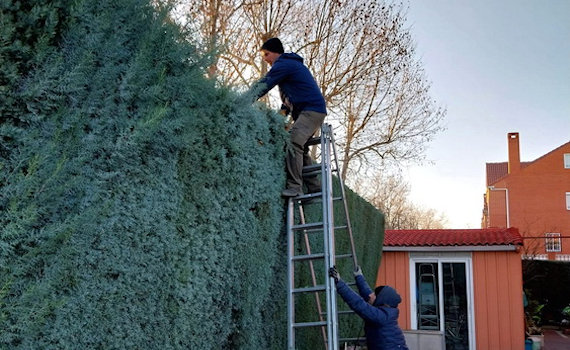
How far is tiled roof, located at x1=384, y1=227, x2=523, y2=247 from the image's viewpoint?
44.2ft

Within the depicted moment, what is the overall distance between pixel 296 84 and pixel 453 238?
10.5 m

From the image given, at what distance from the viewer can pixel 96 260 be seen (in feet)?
9.14

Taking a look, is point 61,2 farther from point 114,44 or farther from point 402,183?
point 402,183

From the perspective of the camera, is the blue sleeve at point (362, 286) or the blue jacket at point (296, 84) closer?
the blue jacket at point (296, 84)

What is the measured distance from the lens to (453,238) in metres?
14.3

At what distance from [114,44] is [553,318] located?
2218cm

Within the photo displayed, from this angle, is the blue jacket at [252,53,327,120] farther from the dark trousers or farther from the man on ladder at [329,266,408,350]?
the man on ladder at [329,266,408,350]

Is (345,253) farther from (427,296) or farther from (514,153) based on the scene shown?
(514,153)

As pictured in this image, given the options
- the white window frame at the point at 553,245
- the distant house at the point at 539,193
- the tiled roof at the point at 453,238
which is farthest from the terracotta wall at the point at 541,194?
the tiled roof at the point at 453,238

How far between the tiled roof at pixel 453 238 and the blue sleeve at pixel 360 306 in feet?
30.3

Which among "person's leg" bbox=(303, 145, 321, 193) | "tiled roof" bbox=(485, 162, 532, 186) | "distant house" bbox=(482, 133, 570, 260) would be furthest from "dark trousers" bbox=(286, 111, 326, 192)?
"tiled roof" bbox=(485, 162, 532, 186)

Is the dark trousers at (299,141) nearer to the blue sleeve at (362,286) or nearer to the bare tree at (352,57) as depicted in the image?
the blue sleeve at (362,286)

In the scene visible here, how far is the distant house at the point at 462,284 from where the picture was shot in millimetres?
13438

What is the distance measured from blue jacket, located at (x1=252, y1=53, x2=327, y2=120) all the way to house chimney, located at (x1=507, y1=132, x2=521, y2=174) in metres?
35.7
